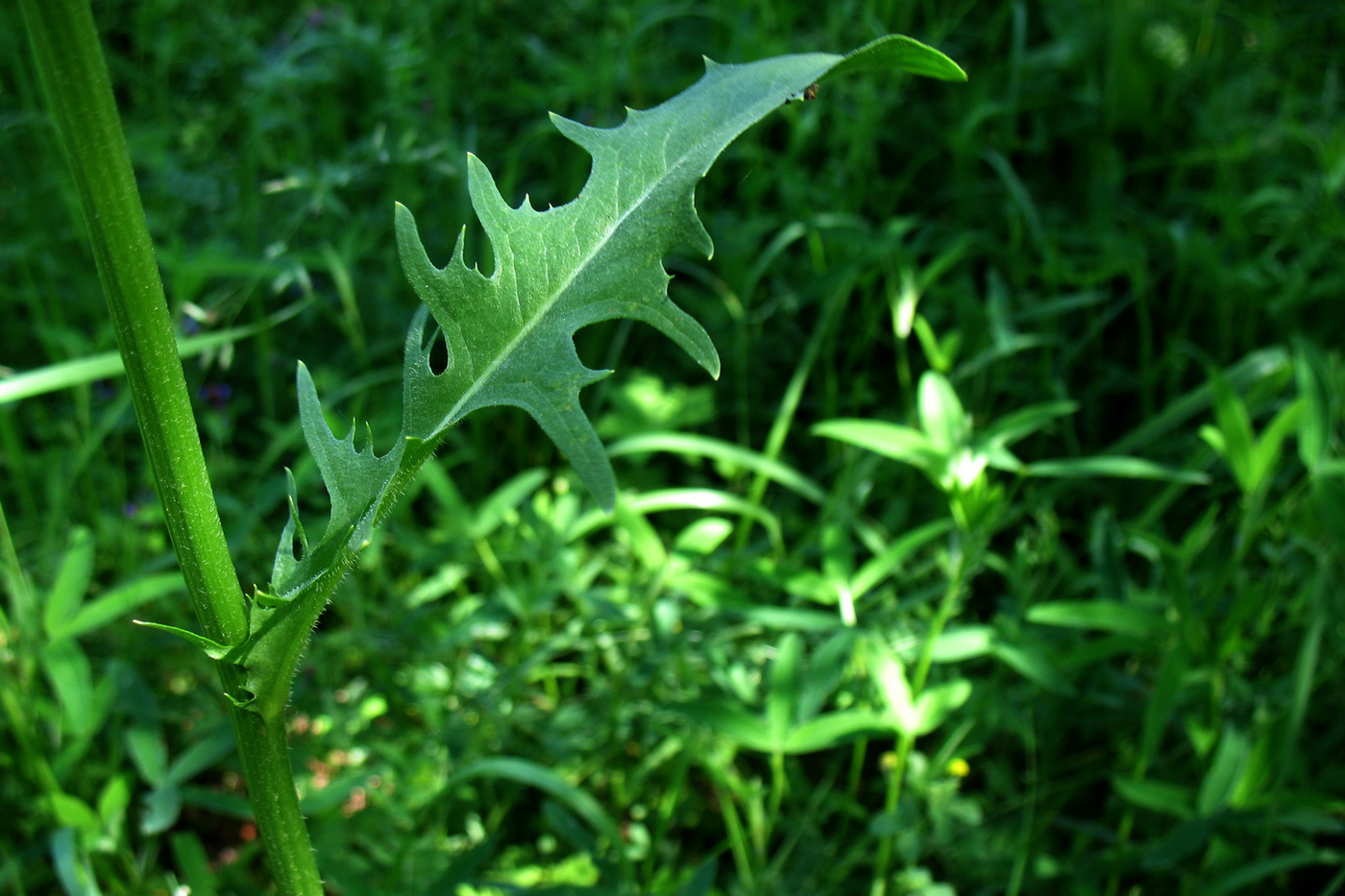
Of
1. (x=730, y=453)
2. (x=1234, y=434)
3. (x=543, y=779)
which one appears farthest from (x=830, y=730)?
(x=1234, y=434)

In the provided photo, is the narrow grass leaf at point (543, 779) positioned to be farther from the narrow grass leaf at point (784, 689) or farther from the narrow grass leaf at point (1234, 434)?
the narrow grass leaf at point (1234, 434)

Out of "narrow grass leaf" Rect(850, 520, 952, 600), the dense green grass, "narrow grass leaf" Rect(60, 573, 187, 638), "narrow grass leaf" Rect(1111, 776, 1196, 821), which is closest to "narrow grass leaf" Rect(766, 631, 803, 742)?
the dense green grass

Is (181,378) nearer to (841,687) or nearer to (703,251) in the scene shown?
(703,251)

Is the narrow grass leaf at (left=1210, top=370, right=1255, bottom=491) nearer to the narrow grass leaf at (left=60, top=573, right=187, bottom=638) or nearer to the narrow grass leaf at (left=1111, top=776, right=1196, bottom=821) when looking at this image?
the narrow grass leaf at (left=1111, top=776, right=1196, bottom=821)

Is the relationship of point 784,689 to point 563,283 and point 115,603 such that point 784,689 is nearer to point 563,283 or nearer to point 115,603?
point 563,283

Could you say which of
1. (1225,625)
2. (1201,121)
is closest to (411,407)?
(1225,625)

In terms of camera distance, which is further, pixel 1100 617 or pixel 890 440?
pixel 890 440

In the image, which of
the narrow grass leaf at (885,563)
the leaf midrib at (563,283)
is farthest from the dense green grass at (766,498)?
the leaf midrib at (563,283)

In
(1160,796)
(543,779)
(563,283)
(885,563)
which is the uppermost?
(563,283)
